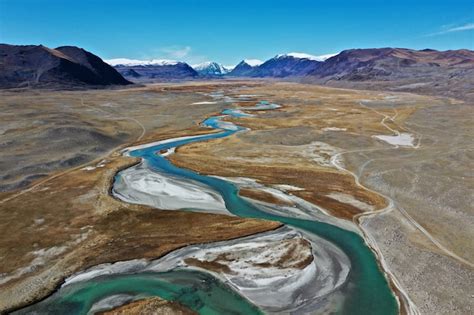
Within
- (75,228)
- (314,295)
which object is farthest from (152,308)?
(75,228)

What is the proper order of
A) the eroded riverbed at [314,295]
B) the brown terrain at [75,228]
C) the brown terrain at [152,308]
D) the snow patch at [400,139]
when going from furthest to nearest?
the snow patch at [400,139] → the brown terrain at [75,228] → the eroded riverbed at [314,295] → the brown terrain at [152,308]

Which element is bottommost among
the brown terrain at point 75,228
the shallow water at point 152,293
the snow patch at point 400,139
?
the shallow water at point 152,293

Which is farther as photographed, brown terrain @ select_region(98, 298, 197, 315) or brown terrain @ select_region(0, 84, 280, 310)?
brown terrain @ select_region(0, 84, 280, 310)

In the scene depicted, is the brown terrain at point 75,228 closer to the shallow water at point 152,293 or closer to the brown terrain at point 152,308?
the shallow water at point 152,293

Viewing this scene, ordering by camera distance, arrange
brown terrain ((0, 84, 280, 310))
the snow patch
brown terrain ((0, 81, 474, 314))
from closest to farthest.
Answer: brown terrain ((0, 84, 280, 310))
brown terrain ((0, 81, 474, 314))
the snow patch

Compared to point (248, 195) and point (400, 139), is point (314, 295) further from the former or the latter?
point (400, 139)

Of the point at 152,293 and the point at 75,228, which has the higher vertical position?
the point at 75,228

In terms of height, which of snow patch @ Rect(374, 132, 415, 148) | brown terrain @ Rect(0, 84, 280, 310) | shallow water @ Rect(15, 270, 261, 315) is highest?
snow patch @ Rect(374, 132, 415, 148)

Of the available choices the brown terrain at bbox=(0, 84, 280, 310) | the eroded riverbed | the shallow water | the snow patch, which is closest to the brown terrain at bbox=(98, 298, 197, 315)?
the shallow water

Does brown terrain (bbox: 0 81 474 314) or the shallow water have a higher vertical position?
brown terrain (bbox: 0 81 474 314)

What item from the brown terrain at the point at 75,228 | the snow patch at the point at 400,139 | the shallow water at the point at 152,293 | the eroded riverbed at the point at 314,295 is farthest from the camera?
the snow patch at the point at 400,139

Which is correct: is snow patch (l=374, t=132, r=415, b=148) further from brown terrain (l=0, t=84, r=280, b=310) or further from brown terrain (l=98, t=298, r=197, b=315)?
brown terrain (l=98, t=298, r=197, b=315)

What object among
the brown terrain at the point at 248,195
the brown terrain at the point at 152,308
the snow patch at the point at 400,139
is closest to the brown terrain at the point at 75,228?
the brown terrain at the point at 248,195
